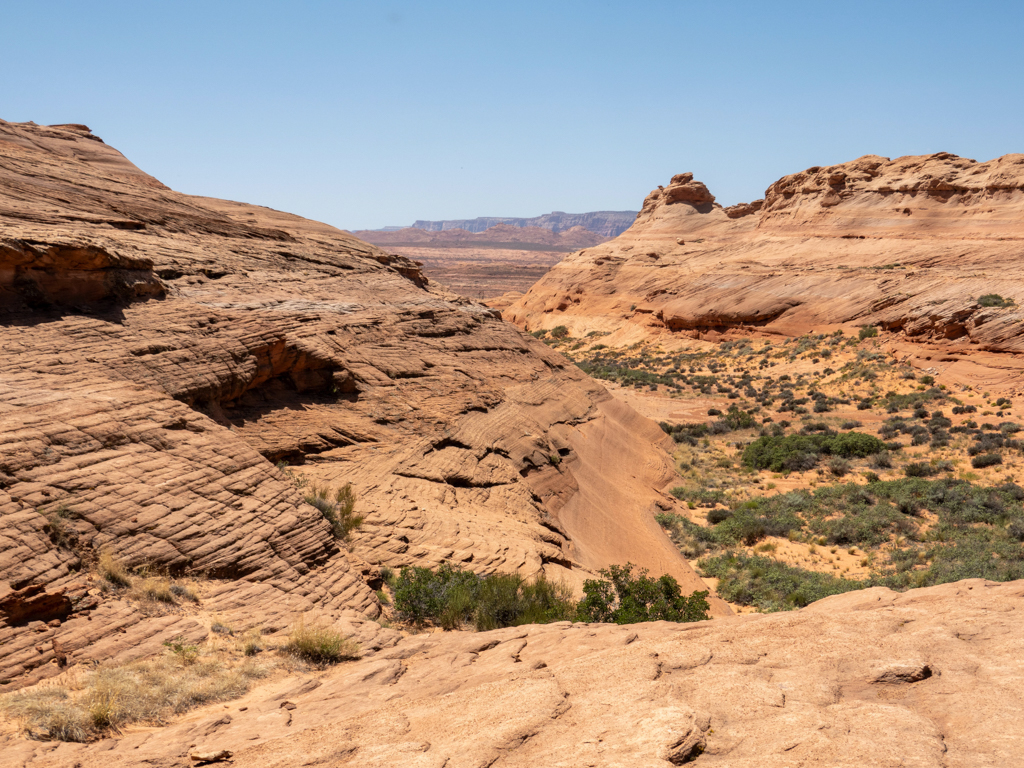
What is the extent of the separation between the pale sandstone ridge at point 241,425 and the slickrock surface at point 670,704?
1490 millimetres

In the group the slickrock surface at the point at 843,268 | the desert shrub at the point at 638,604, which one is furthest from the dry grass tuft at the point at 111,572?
the slickrock surface at the point at 843,268

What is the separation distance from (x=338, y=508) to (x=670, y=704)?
7.07m

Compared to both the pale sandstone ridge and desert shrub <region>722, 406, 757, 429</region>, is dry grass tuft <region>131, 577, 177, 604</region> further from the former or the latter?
desert shrub <region>722, 406, 757, 429</region>

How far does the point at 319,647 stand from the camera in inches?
271

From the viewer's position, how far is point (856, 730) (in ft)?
14.1

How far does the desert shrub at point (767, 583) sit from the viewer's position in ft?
41.7

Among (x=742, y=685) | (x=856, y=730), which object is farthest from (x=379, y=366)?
(x=856, y=730)

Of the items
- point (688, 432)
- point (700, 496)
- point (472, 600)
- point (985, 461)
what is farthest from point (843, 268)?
point (472, 600)

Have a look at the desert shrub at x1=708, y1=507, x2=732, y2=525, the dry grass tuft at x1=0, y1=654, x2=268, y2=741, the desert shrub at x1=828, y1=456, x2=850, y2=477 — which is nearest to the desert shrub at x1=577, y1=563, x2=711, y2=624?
the dry grass tuft at x1=0, y1=654, x2=268, y2=741

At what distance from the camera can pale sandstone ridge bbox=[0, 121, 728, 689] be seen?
738 centimetres

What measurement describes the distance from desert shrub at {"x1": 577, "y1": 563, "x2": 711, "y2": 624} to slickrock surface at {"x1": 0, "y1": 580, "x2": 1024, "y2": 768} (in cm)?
231

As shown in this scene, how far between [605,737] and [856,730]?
1.58 metres

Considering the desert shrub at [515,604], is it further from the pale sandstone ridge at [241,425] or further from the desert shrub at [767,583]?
the desert shrub at [767,583]

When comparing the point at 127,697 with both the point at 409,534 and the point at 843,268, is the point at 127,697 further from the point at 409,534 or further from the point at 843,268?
the point at 843,268
